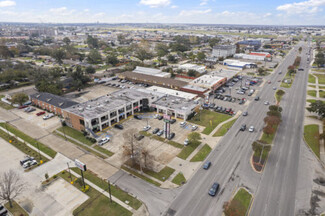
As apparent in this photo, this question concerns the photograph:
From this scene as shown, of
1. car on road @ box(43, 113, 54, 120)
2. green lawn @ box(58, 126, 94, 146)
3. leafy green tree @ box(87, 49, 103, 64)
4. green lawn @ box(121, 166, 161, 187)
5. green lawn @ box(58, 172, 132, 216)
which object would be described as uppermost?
leafy green tree @ box(87, 49, 103, 64)


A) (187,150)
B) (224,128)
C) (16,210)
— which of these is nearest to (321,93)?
Result: (224,128)

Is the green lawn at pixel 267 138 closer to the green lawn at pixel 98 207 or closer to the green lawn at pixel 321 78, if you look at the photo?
the green lawn at pixel 98 207

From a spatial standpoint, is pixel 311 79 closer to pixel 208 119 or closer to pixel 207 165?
pixel 208 119

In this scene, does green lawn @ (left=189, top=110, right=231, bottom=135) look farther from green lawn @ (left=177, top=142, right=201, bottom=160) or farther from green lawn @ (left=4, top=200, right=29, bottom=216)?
green lawn @ (left=4, top=200, right=29, bottom=216)

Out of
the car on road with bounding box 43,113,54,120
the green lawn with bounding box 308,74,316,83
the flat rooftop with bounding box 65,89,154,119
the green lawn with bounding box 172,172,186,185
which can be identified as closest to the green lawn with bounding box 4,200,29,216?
the flat rooftop with bounding box 65,89,154,119

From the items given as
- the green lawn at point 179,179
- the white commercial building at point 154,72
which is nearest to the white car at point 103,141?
the green lawn at point 179,179

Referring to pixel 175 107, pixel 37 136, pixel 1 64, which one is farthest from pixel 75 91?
pixel 1 64

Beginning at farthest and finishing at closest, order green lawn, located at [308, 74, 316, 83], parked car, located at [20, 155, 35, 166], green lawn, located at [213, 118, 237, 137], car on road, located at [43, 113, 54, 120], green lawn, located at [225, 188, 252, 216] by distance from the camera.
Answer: green lawn, located at [308, 74, 316, 83]
car on road, located at [43, 113, 54, 120]
green lawn, located at [213, 118, 237, 137]
parked car, located at [20, 155, 35, 166]
green lawn, located at [225, 188, 252, 216]
